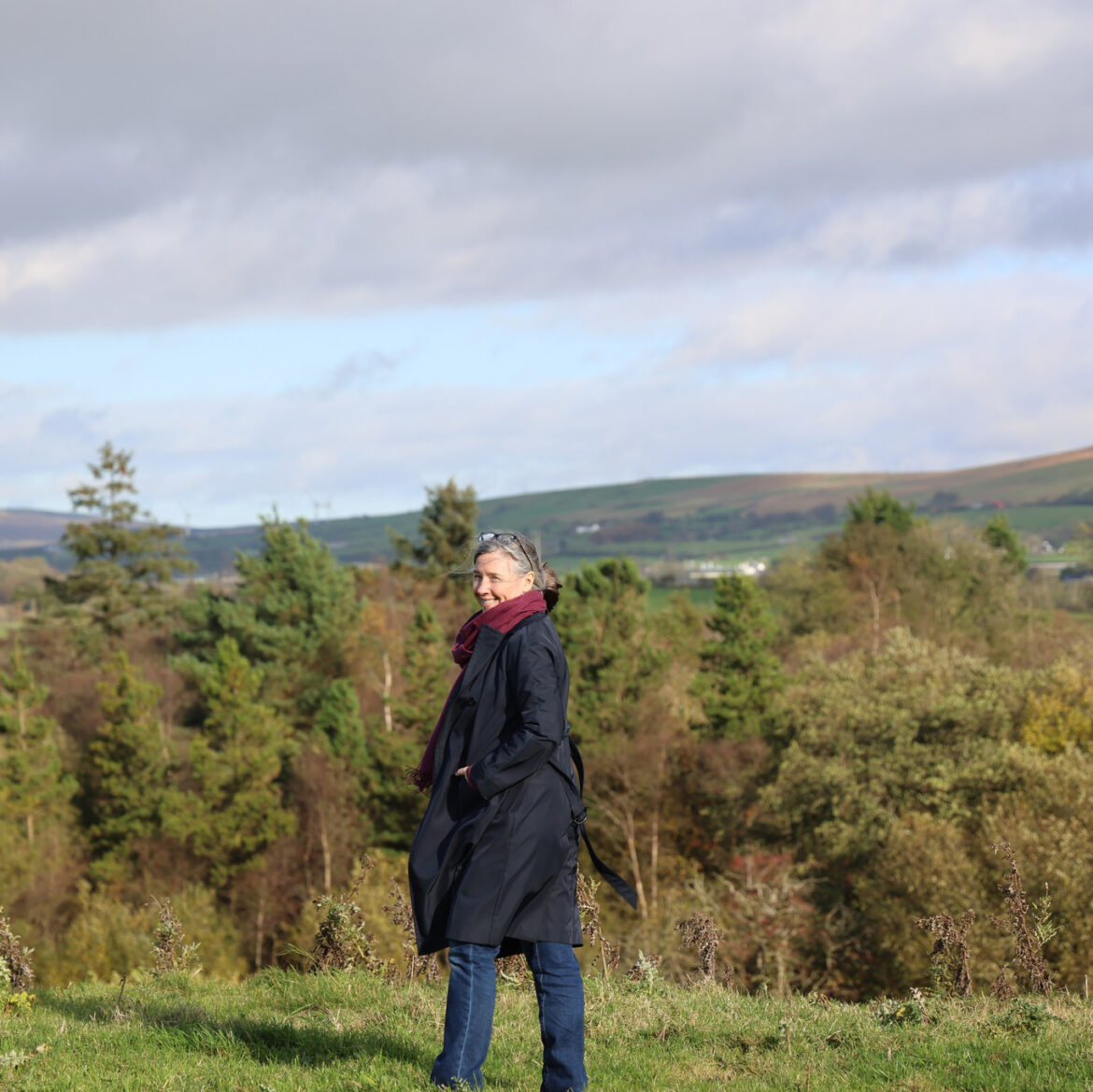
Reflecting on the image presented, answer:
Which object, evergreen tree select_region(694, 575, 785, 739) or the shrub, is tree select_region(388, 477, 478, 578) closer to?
evergreen tree select_region(694, 575, 785, 739)

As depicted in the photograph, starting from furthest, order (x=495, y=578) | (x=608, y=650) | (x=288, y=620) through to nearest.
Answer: (x=288, y=620) → (x=608, y=650) → (x=495, y=578)

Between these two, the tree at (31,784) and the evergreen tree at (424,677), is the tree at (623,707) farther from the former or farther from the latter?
the tree at (31,784)

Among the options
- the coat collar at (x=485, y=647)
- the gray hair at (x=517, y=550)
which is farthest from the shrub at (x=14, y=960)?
the gray hair at (x=517, y=550)

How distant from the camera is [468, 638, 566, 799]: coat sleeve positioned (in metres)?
5.46

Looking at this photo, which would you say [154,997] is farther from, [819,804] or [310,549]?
[310,549]

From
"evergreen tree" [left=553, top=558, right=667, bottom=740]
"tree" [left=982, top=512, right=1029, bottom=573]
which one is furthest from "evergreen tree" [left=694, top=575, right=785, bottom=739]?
"tree" [left=982, top=512, right=1029, bottom=573]

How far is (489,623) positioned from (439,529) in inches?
3479

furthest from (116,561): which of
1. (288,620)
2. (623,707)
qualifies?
(623,707)

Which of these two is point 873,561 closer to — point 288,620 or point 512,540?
point 288,620

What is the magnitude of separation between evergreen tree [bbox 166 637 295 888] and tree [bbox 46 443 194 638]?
24747 millimetres

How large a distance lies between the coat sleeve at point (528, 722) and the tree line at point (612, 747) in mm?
17077

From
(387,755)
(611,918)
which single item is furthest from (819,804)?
(387,755)

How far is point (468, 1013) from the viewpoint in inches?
219

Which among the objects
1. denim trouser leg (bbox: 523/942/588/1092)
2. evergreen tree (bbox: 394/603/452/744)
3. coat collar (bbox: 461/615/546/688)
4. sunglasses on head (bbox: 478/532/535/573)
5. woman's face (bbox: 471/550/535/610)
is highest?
sunglasses on head (bbox: 478/532/535/573)
